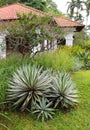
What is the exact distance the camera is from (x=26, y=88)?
283 inches

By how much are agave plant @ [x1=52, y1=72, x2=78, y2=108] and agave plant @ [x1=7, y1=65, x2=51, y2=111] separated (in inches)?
10.9

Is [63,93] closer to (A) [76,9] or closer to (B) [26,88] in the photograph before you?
(B) [26,88]

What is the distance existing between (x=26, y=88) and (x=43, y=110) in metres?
0.80

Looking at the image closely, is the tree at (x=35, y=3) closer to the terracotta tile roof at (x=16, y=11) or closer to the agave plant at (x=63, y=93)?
the terracotta tile roof at (x=16, y=11)

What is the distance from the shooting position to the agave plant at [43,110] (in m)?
6.93

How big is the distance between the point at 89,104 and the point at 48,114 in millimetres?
1642

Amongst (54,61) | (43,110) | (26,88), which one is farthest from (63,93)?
(54,61)

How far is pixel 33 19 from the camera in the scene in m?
12.0

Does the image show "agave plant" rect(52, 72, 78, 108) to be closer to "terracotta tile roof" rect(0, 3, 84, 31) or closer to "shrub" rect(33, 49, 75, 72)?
"shrub" rect(33, 49, 75, 72)

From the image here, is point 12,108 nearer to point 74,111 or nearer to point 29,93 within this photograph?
point 29,93

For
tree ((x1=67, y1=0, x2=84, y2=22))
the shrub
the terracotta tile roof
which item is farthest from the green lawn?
tree ((x1=67, y1=0, x2=84, y2=22))

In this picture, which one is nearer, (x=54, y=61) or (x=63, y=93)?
(x=63, y=93)

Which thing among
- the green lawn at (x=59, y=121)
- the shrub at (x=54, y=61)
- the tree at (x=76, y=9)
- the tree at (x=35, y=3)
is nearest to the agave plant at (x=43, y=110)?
the green lawn at (x=59, y=121)

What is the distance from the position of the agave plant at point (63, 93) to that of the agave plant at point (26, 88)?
0.28m
